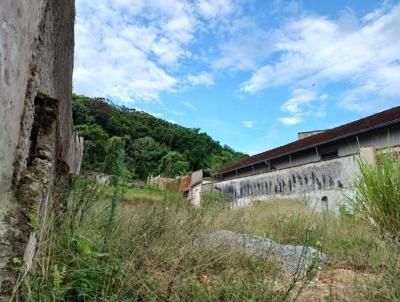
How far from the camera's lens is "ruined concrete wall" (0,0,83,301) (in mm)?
1524

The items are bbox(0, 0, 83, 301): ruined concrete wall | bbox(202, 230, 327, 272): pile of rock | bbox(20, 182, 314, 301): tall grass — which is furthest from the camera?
bbox(202, 230, 327, 272): pile of rock

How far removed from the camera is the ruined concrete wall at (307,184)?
9938mm

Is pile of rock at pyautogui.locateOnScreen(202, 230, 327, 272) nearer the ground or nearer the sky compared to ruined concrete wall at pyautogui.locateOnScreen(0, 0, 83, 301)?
nearer the ground

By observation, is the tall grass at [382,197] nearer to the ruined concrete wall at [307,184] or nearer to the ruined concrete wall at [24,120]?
the ruined concrete wall at [307,184]

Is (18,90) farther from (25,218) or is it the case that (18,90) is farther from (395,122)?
(395,122)

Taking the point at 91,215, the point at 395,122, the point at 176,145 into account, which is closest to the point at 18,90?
the point at 91,215

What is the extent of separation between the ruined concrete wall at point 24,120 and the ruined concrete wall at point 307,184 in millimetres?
6249

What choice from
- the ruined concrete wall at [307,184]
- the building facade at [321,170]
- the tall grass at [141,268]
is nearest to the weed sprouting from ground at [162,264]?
the tall grass at [141,268]

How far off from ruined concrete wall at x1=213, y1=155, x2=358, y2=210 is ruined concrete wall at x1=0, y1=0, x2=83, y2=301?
625cm

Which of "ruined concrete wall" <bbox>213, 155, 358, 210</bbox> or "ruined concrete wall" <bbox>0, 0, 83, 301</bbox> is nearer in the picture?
"ruined concrete wall" <bbox>0, 0, 83, 301</bbox>

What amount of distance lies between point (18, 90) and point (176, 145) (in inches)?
1336

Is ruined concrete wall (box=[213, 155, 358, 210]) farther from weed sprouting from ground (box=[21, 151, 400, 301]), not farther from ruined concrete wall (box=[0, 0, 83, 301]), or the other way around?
ruined concrete wall (box=[0, 0, 83, 301])

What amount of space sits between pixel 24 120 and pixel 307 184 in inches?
427

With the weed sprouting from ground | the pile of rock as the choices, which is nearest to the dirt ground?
the weed sprouting from ground
